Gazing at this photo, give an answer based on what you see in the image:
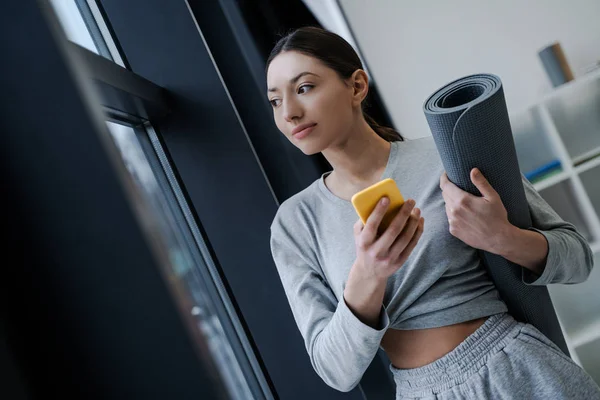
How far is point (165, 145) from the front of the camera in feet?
5.35

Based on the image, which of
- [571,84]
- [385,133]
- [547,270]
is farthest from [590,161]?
[547,270]

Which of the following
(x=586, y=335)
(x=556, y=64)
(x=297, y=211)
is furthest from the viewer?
(x=556, y=64)

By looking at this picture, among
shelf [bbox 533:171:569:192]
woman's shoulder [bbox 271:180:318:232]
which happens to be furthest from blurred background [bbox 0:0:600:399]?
woman's shoulder [bbox 271:180:318:232]

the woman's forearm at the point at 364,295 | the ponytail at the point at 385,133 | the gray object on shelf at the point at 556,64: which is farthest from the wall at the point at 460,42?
the woman's forearm at the point at 364,295

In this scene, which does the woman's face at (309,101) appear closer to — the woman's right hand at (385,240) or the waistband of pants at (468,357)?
the woman's right hand at (385,240)

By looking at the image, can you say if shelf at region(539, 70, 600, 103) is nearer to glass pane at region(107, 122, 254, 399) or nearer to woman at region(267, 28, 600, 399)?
woman at region(267, 28, 600, 399)

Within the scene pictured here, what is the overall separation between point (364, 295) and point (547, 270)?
1.19 ft

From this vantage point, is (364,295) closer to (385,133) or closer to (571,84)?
(385,133)

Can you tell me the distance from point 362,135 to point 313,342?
46 cm

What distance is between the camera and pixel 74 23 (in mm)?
1439

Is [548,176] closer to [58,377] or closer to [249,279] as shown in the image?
[249,279]

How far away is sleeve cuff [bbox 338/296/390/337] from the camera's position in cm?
108

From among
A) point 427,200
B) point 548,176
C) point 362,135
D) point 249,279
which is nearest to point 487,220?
point 427,200

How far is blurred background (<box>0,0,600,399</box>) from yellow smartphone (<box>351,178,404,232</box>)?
33 cm
